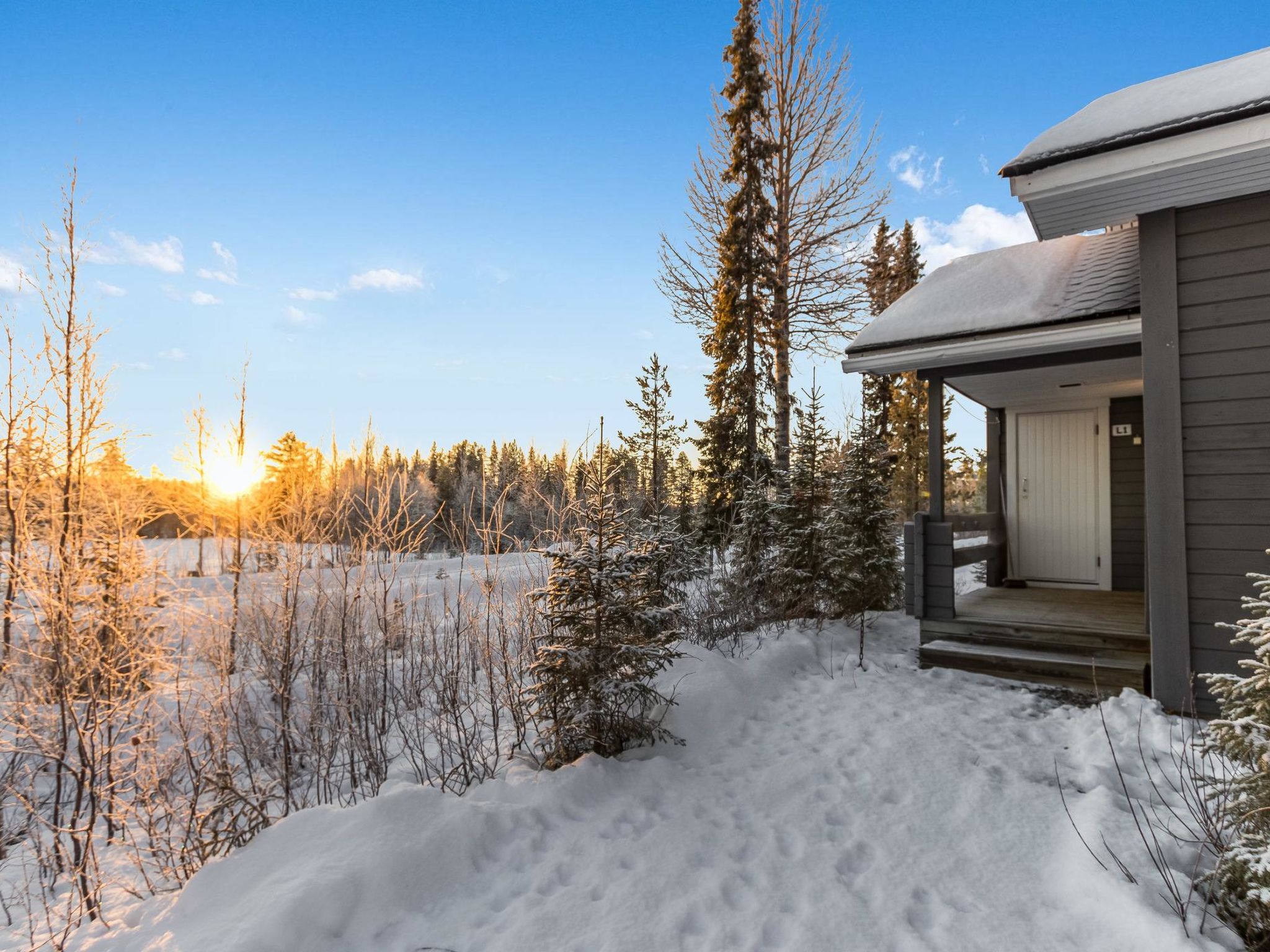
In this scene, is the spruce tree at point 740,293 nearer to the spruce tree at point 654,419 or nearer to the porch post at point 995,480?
the porch post at point 995,480

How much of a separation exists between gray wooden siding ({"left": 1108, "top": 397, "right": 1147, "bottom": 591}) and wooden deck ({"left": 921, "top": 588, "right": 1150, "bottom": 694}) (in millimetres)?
813

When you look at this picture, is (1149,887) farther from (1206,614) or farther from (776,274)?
(776,274)

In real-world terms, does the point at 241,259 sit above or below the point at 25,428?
above

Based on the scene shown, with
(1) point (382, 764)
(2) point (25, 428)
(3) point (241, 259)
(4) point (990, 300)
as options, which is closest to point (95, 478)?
(2) point (25, 428)

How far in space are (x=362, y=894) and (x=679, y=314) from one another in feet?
39.3

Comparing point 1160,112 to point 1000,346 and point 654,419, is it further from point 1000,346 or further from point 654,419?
point 654,419

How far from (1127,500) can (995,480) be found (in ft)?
4.08

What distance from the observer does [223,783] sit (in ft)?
8.70

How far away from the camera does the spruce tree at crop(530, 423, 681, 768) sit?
335 centimetres

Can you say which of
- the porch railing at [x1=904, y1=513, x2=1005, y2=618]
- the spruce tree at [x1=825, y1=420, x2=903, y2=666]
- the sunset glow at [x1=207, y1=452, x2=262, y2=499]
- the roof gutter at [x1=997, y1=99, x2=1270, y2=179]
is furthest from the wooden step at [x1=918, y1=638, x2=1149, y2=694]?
the sunset glow at [x1=207, y1=452, x2=262, y2=499]

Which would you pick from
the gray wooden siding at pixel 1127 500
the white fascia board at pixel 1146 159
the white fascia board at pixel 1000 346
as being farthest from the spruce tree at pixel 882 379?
the white fascia board at pixel 1146 159

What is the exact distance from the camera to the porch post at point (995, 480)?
705 centimetres

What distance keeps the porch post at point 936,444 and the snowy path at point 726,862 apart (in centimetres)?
216

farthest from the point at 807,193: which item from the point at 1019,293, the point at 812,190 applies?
the point at 1019,293
